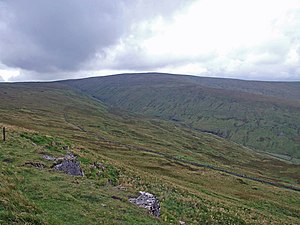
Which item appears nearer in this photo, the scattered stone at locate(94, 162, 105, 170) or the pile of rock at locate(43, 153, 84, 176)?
the pile of rock at locate(43, 153, 84, 176)

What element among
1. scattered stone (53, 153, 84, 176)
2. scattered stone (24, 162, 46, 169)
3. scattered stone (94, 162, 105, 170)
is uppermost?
scattered stone (24, 162, 46, 169)

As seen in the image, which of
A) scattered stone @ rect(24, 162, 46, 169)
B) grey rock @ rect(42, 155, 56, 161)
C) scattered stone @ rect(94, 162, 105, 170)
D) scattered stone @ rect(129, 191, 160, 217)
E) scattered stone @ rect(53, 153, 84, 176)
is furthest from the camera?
scattered stone @ rect(94, 162, 105, 170)

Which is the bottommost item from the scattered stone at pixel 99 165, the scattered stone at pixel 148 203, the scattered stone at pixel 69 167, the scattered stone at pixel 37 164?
the scattered stone at pixel 99 165

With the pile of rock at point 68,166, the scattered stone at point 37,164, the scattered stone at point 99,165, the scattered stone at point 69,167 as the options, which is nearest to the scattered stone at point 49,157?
the pile of rock at point 68,166

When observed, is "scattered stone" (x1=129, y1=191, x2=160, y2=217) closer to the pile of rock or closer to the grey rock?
the pile of rock

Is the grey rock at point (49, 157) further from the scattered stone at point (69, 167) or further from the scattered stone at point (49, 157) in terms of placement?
the scattered stone at point (69, 167)

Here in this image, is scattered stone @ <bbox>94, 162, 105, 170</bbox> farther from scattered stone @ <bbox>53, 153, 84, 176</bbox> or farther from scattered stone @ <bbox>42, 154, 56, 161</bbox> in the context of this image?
scattered stone @ <bbox>42, 154, 56, 161</bbox>

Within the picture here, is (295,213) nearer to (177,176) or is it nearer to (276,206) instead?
(276,206)

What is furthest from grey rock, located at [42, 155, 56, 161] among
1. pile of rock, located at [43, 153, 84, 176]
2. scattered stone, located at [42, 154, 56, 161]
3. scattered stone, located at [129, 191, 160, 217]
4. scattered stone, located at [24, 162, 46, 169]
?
scattered stone, located at [129, 191, 160, 217]

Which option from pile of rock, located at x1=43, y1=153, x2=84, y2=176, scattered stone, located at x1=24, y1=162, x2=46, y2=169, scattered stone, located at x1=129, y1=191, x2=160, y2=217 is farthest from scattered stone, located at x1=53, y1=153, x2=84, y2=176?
scattered stone, located at x1=129, y1=191, x2=160, y2=217

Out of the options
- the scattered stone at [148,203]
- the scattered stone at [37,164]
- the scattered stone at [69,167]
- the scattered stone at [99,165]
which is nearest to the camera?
the scattered stone at [148,203]

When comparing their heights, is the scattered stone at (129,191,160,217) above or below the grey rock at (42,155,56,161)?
below

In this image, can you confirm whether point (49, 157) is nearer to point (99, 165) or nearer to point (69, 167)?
point (69, 167)

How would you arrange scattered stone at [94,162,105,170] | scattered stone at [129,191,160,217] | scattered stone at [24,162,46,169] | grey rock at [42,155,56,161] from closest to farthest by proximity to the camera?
scattered stone at [129,191,160,217]
scattered stone at [24,162,46,169]
grey rock at [42,155,56,161]
scattered stone at [94,162,105,170]
